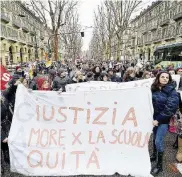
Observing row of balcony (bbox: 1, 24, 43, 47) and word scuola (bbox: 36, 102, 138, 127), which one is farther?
row of balcony (bbox: 1, 24, 43, 47)

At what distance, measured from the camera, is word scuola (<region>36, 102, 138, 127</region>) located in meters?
3.48

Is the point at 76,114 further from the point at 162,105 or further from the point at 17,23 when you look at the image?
the point at 17,23

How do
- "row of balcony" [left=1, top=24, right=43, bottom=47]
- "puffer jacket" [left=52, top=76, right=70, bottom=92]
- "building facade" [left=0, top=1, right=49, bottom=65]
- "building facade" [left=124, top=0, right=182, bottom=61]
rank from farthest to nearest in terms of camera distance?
1. "row of balcony" [left=1, top=24, right=43, bottom=47]
2. "building facade" [left=124, top=0, right=182, bottom=61]
3. "building facade" [left=0, top=1, right=49, bottom=65]
4. "puffer jacket" [left=52, top=76, right=70, bottom=92]

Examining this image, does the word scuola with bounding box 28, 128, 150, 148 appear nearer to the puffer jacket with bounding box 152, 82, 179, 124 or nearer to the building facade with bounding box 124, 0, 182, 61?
the puffer jacket with bounding box 152, 82, 179, 124

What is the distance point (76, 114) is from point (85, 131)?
0.97 feet

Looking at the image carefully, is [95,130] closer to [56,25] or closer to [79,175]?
[79,175]

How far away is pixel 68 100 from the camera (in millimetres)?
3514

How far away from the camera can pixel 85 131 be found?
348 centimetres

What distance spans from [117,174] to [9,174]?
5.57 feet

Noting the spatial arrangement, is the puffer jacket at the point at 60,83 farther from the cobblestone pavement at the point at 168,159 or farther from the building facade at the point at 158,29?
the building facade at the point at 158,29

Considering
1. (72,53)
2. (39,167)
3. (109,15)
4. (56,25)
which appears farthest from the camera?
(72,53)

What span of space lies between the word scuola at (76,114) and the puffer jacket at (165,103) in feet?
1.25

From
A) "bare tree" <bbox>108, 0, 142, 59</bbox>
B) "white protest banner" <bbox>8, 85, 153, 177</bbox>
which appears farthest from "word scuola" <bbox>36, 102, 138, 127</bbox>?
"bare tree" <bbox>108, 0, 142, 59</bbox>

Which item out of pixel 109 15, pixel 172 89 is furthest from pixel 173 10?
pixel 172 89
